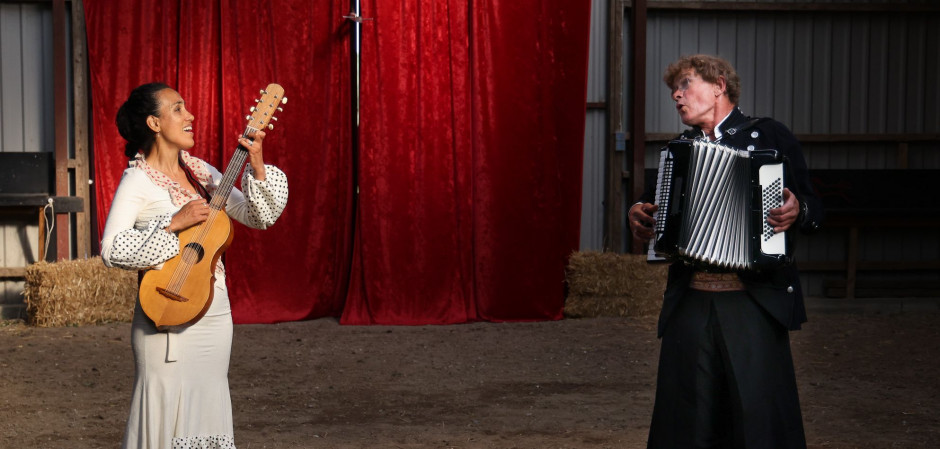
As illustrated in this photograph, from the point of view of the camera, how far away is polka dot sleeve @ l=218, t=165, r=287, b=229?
319cm

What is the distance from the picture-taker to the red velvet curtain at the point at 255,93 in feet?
25.1

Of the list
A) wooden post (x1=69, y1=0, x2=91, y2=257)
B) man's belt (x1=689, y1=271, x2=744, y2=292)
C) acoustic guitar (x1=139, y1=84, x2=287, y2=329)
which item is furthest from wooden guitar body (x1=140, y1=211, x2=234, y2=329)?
wooden post (x1=69, y1=0, x2=91, y2=257)

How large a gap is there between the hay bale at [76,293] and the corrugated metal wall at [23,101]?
0.64 meters

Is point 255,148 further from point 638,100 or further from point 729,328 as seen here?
point 638,100

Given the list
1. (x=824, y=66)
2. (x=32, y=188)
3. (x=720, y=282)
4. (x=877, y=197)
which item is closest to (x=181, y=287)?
(x=720, y=282)

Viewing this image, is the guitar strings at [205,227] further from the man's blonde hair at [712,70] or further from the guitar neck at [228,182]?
the man's blonde hair at [712,70]

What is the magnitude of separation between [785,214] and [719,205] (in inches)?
7.3

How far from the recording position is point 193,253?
9.91 feet

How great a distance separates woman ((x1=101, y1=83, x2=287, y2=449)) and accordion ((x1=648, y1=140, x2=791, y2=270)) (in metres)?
1.21

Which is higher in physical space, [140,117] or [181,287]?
[140,117]

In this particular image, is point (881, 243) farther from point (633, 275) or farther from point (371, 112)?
point (371, 112)

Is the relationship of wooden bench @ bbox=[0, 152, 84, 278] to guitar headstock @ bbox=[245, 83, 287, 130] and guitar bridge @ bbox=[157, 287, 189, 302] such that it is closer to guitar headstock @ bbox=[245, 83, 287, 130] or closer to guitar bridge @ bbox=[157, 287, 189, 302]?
guitar headstock @ bbox=[245, 83, 287, 130]

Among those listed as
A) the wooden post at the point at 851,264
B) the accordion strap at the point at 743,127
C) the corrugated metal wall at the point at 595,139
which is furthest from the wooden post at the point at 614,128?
the accordion strap at the point at 743,127

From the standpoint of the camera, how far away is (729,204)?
2.96m
